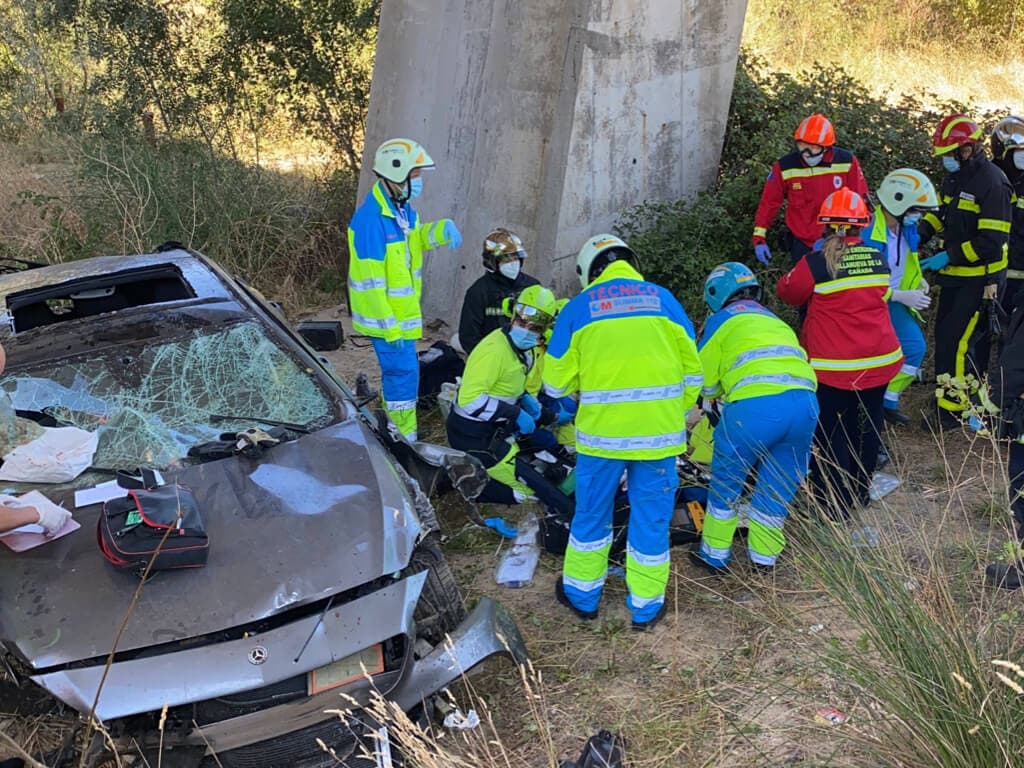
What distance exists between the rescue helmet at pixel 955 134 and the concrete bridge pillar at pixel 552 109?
7.57ft

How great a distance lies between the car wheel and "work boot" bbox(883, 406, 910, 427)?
12.8 ft

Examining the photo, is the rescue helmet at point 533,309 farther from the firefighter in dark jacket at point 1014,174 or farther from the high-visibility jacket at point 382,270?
the firefighter in dark jacket at point 1014,174

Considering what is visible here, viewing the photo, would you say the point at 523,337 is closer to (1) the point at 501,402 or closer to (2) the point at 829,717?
(1) the point at 501,402

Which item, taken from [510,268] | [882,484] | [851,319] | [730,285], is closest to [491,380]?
[510,268]

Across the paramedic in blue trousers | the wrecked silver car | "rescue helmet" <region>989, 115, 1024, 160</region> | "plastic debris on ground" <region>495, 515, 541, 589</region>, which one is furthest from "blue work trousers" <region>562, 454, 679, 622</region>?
"rescue helmet" <region>989, 115, 1024, 160</region>

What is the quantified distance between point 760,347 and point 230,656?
262 cm

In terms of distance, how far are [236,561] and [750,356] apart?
2418 mm

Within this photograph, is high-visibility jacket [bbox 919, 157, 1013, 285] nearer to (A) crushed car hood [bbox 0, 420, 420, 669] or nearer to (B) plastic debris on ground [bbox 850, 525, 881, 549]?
(B) plastic debris on ground [bbox 850, 525, 881, 549]

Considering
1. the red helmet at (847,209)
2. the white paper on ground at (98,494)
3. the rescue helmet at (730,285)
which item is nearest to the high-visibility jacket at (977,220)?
the red helmet at (847,209)

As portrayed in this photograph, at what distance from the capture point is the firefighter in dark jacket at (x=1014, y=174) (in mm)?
5902

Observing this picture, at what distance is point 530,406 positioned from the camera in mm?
5266

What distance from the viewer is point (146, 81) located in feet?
35.3

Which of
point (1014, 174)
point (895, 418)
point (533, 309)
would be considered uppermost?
point (1014, 174)

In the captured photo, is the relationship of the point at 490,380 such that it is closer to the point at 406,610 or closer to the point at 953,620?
the point at 406,610
